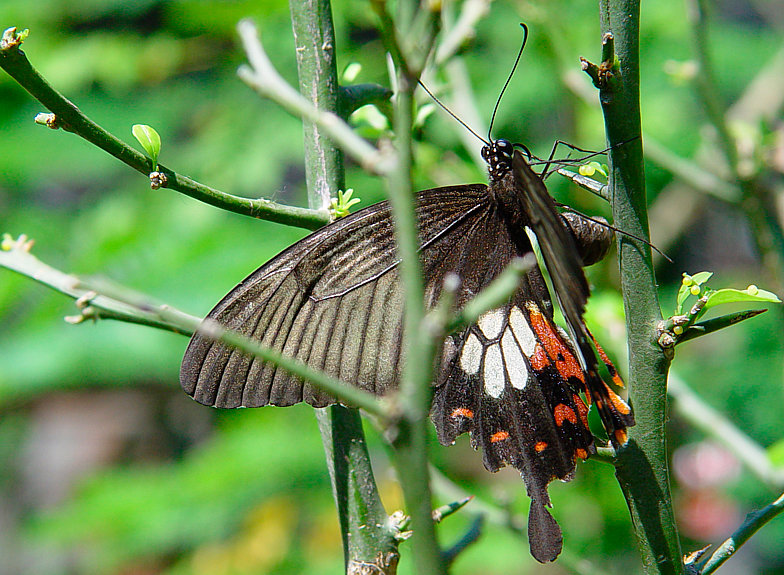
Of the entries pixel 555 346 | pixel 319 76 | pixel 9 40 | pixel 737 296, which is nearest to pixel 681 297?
pixel 737 296

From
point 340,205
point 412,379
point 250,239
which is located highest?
point 250,239

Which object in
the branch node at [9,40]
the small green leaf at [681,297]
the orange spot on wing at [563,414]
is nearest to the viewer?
the branch node at [9,40]

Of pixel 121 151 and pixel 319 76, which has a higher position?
pixel 319 76

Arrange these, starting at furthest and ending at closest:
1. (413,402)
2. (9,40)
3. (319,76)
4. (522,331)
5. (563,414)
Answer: (522,331)
(563,414)
(319,76)
(9,40)
(413,402)

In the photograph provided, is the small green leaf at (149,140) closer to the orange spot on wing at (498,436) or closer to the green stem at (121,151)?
the green stem at (121,151)

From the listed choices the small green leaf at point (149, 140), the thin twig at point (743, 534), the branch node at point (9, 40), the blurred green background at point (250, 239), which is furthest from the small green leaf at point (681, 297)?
the blurred green background at point (250, 239)

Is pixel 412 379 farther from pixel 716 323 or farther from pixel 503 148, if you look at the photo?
pixel 503 148
